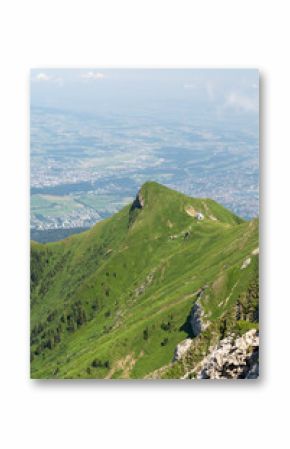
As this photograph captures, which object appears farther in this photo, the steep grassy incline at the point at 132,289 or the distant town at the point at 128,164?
the steep grassy incline at the point at 132,289

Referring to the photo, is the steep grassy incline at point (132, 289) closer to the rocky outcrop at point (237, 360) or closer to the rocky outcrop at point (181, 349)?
the rocky outcrop at point (181, 349)

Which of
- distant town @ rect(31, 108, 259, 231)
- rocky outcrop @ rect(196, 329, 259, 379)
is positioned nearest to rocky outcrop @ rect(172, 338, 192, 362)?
rocky outcrop @ rect(196, 329, 259, 379)

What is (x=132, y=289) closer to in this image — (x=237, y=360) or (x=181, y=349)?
(x=181, y=349)

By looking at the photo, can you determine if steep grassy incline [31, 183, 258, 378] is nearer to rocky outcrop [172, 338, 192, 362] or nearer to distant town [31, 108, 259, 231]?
rocky outcrop [172, 338, 192, 362]

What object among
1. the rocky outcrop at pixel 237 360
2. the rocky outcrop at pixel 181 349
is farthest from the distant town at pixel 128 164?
the rocky outcrop at pixel 181 349
